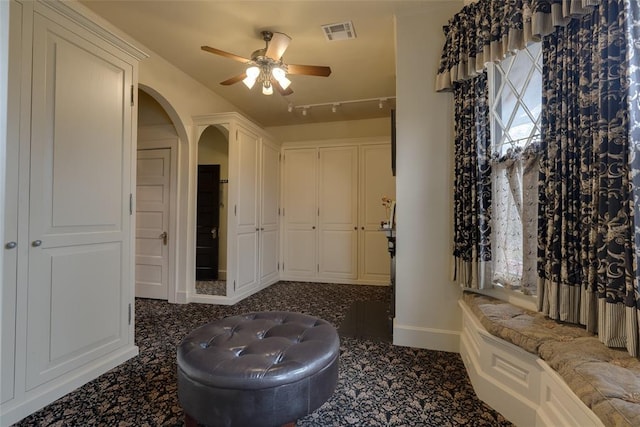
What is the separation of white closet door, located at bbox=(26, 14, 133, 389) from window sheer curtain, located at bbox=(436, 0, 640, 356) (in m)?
2.63

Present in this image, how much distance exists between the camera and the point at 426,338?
244 cm

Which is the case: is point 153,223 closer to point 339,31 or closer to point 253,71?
point 253,71

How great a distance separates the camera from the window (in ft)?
6.03

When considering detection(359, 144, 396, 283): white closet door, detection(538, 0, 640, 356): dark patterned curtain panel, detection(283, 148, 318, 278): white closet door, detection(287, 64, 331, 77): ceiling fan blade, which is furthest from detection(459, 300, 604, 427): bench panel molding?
detection(283, 148, 318, 278): white closet door

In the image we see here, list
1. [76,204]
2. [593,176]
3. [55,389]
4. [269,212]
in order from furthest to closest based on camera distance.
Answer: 1. [269,212]
2. [76,204]
3. [55,389]
4. [593,176]

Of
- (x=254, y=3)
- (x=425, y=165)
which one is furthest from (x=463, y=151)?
(x=254, y=3)

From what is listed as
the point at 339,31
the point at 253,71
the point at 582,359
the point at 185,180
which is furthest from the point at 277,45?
the point at 582,359

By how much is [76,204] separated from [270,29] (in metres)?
2.11

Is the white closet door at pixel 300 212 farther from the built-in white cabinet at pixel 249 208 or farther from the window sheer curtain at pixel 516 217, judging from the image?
the window sheer curtain at pixel 516 217

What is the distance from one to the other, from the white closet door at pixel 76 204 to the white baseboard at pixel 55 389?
0.05 meters

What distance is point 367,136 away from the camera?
16.6 feet

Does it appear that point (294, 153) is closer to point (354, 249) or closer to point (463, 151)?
point (354, 249)

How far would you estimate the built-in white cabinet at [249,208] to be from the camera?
3721 mm

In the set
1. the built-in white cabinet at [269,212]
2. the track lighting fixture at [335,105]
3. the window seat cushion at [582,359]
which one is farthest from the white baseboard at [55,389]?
the track lighting fixture at [335,105]
